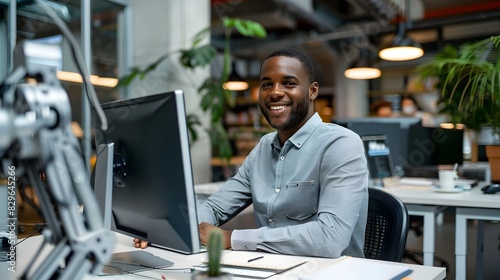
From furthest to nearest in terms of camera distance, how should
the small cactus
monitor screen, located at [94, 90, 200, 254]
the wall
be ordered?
1. the wall
2. monitor screen, located at [94, 90, 200, 254]
3. the small cactus

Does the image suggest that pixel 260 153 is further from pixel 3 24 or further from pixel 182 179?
pixel 3 24

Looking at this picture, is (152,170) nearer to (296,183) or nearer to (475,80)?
(296,183)

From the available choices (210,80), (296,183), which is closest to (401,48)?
(210,80)

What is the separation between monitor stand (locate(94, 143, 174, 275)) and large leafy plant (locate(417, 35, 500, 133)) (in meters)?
2.23

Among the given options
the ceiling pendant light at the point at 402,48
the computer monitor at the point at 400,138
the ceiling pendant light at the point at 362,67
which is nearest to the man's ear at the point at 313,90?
the computer monitor at the point at 400,138

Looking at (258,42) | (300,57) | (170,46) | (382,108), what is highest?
(258,42)

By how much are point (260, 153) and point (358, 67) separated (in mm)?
4290

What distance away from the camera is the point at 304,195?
5.23 ft

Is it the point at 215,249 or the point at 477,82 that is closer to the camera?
the point at 215,249

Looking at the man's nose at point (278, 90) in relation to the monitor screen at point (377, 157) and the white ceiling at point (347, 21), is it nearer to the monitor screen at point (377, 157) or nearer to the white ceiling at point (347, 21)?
the monitor screen at point (377, 157)

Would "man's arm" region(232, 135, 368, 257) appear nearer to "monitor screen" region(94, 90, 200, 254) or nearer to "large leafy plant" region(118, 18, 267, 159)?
"monitor screen" region(94, 90, 200, 254)

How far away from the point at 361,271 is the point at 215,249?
2.03 ft

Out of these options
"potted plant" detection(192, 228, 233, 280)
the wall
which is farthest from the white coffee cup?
the wall

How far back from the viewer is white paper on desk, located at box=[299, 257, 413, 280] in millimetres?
1112
